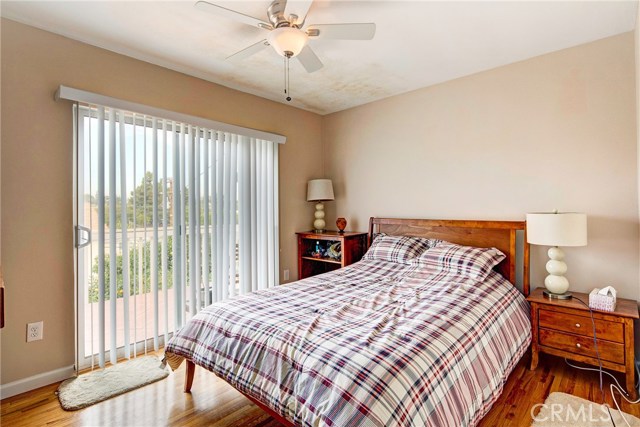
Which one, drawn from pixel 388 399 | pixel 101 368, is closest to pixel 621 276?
pixel 388 399

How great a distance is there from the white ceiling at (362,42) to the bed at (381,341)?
148 centimetres

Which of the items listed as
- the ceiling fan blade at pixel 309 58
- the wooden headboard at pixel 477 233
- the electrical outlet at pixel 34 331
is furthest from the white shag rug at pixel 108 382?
the wooden headboard at pixel 477 233

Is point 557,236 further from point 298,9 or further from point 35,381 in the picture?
point 35,381

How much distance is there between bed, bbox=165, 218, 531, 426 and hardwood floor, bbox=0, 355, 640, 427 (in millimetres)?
189

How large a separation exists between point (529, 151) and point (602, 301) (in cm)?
129

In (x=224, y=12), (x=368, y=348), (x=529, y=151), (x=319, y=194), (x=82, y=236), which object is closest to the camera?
(x=368, y=348)

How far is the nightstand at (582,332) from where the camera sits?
6.84ft

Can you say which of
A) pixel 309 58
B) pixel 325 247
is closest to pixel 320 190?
pixel 325 247

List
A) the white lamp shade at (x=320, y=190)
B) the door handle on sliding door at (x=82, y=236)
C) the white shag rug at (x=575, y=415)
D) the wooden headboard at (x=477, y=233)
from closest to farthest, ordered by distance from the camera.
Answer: the white shag rug at (x=575, y=415)
the door handle on sliding door at (x=82, y=236)
the wooden headboard at (x=477, y=233)
the white lamp shade at (x=320, y=190)

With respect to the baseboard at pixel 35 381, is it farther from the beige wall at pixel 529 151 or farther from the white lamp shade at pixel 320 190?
the beige wall at pixel 529 151

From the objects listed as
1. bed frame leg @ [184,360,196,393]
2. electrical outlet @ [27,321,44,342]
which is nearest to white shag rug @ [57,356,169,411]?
bed frame leg @ [184,360,196,393]

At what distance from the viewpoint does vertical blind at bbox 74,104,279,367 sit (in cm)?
242

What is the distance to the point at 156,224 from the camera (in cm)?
270

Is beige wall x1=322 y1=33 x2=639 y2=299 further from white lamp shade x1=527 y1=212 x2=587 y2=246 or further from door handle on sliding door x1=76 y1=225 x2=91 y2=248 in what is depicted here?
door handle on sliding door x1=76 y1=225 x2=91 y2=248
